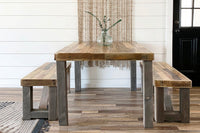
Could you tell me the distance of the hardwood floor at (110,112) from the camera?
289cm

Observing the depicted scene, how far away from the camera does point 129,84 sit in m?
4.71

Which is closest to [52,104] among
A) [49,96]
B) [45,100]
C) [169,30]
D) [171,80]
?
[49,96]

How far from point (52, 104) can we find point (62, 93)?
0.25 m

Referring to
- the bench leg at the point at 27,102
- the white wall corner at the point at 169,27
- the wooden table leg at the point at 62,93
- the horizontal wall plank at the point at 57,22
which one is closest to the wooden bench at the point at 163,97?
the wooden table leg at the point at 62,93

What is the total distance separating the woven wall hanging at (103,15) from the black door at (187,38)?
0.73 meters

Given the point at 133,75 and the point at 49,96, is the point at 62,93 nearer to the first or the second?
the point at 49,96

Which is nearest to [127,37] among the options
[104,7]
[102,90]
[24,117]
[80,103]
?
[104,7]

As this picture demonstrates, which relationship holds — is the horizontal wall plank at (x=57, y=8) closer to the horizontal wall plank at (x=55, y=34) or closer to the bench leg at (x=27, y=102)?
the horizontal wall plank at (x=55, y=34)

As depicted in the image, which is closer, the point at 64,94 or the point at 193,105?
the point at 64,94

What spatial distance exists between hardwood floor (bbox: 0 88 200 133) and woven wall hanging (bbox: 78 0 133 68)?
31.8 inches

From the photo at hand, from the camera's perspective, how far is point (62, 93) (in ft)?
9.66

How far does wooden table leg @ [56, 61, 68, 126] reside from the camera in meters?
2.90

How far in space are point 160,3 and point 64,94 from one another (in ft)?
7.68

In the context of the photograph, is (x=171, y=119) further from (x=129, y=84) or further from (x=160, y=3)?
(x=160, y=3)
